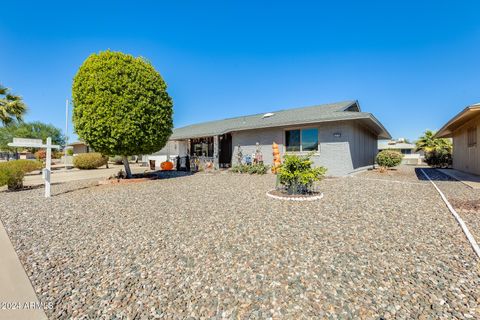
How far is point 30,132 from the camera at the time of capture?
1671 inches

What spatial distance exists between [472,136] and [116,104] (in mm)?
17804

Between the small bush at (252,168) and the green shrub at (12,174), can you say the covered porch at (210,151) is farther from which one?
the green shrub at (12,174)

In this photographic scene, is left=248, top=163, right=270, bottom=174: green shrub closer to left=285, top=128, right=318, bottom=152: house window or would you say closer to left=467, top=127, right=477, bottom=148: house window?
left=285, top=128, right=318, bottom=152: house window

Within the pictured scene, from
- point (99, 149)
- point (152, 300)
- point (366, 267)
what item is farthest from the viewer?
point (99, 149)

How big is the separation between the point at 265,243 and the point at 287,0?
507 inches

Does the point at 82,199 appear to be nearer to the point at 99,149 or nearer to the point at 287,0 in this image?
the point at 99,149

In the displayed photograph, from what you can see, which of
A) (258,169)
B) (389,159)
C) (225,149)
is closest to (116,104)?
(258,169)

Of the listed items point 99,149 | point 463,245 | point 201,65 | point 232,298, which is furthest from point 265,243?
point 201,65

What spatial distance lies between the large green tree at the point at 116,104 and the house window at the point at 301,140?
763 centimetres

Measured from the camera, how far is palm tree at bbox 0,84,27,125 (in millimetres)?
15542

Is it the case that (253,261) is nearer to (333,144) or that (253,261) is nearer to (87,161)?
(333,144)

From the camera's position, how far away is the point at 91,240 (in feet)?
13.1

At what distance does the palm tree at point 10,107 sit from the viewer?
1554 centimetres

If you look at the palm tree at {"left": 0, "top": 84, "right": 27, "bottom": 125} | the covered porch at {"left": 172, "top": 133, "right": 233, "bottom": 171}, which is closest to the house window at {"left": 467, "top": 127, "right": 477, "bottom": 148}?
the covered porch at {"left": 172, "top": 133, "right": 233, "bottom": 171}
